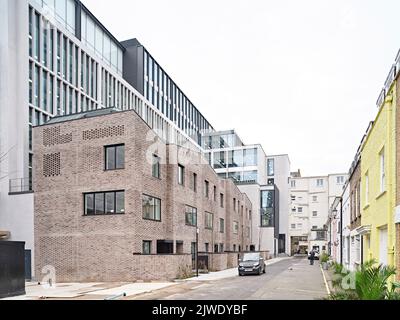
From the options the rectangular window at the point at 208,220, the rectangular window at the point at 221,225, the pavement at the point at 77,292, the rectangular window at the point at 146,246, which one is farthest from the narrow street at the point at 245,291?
the rectangular window at the point at 221,225

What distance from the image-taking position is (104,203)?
16312mm

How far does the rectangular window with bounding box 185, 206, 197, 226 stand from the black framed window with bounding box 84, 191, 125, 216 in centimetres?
557

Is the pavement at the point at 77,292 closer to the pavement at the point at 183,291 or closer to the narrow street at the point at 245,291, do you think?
the pavement at the point at 183,291

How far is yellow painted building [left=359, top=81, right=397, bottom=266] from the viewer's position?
5.96 m

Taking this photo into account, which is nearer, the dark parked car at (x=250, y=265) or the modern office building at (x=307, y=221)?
the dark parked car at (x=250, y=265)

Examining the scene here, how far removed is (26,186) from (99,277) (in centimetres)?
540

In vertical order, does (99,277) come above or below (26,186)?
below

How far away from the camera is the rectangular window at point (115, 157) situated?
1622 cm

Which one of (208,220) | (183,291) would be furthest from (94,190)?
(183,291)

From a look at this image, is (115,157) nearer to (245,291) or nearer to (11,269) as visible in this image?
(11,269)

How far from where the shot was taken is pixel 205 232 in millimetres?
24219

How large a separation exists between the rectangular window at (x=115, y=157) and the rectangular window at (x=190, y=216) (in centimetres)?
588
